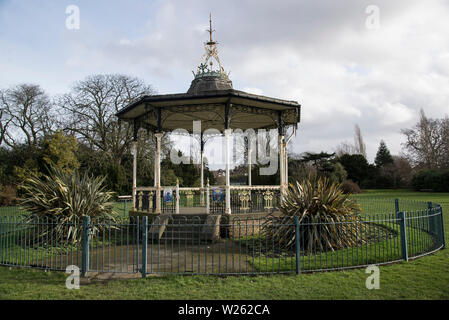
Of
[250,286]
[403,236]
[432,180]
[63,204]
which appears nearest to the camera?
[250,286]

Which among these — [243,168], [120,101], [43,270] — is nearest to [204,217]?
[43,270]

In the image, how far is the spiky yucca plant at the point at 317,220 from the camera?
745 centimetres

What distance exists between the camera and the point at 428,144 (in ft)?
132

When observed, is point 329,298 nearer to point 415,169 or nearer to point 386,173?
point 386,173

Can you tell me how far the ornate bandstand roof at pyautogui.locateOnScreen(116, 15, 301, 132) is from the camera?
9.57 meters

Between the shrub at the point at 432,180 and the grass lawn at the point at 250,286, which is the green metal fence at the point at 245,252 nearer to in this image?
the grass lawn at the point at 250,286

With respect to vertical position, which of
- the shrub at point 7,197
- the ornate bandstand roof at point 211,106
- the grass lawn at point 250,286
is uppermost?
the ornate bandstand roof at point 211,106

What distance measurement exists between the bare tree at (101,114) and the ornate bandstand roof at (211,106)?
15.0 metres

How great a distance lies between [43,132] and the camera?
28.7 m

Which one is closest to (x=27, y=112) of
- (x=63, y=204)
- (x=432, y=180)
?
Answer: (x=63, y=204)

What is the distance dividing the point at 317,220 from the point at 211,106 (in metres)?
5.06

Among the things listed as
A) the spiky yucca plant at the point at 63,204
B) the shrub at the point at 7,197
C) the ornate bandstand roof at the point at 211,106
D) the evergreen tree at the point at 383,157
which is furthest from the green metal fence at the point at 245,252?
the evergreen tree at the point at 383,157

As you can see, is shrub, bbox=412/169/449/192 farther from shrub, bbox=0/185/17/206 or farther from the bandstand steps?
shrub, bbox=0/185/17/206

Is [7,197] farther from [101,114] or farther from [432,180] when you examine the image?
[432,180]
